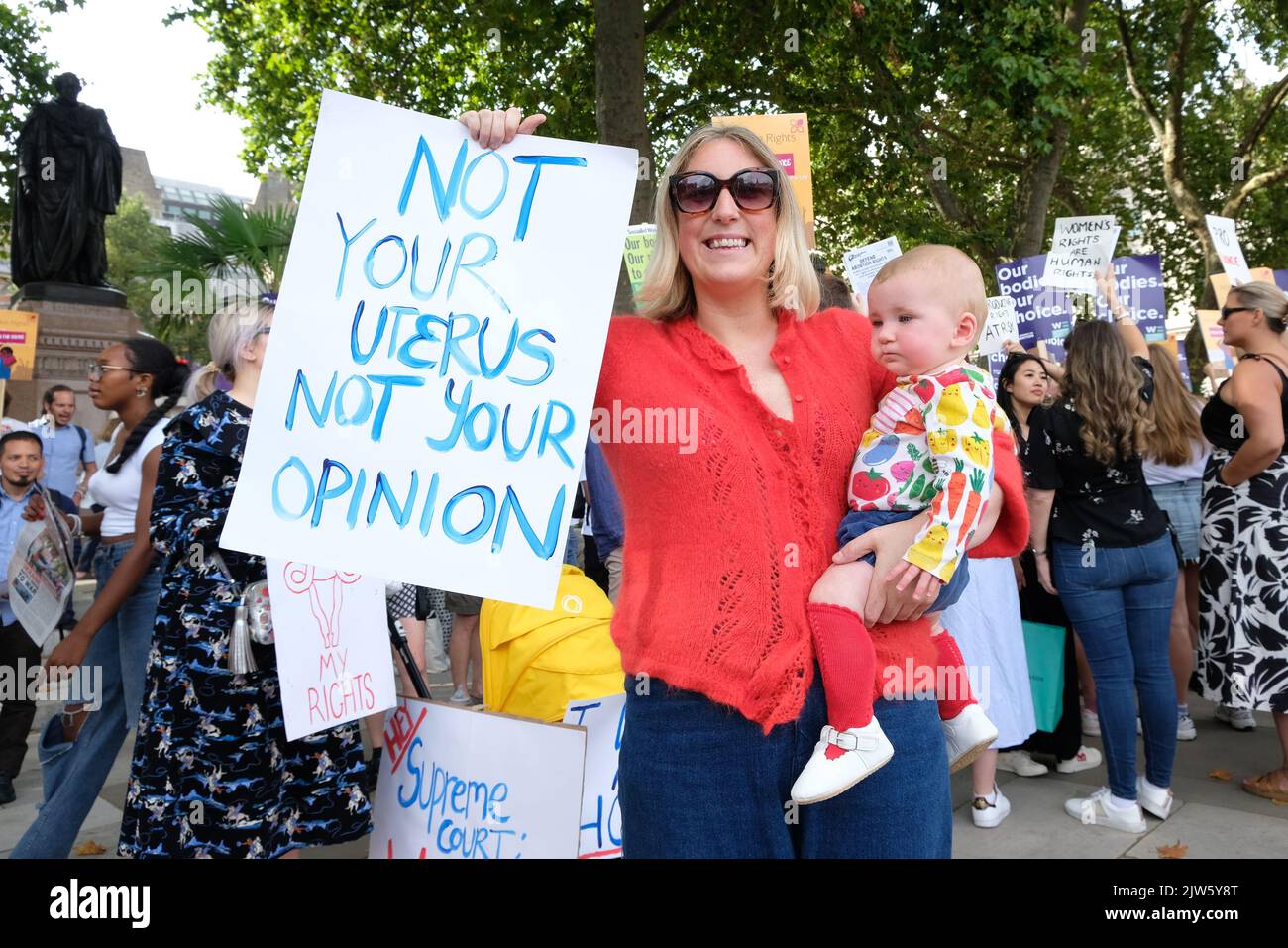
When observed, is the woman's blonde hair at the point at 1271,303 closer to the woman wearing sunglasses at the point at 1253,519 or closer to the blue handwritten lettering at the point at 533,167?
the woman wearing sunglasses at the point at 1253,519

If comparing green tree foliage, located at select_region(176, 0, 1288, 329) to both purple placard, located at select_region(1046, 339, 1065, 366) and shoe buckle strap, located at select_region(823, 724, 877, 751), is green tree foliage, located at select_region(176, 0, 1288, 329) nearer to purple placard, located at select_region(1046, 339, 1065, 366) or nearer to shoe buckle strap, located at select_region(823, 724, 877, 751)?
purple placard, located at select_region(1046, 339, 1065, 366)

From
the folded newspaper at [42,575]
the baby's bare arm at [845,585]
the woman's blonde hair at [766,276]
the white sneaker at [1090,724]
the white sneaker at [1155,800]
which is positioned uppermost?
the woman's blonde hair at [766,276]

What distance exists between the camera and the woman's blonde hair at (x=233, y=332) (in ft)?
9.80

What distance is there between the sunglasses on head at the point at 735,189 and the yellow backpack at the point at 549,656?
156cm

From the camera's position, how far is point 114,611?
3461mm

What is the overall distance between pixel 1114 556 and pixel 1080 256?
11.1 feet

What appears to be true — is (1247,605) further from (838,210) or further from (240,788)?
(838,210)

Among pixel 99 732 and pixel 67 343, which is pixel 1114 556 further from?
pixel 67 343

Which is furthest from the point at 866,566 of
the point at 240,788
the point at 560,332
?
the point at 240,788

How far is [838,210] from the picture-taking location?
1811 cm

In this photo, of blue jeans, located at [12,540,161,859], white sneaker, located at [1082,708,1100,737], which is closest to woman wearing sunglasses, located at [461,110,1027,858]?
blue jeans, located at [12,540,161,859]

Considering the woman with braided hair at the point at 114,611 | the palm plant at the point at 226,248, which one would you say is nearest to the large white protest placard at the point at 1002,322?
the woman with braided hair at the point at 114,611

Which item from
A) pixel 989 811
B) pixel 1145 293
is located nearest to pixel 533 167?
pixel 989 811

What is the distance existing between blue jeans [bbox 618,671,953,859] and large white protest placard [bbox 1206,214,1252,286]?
6.98m
